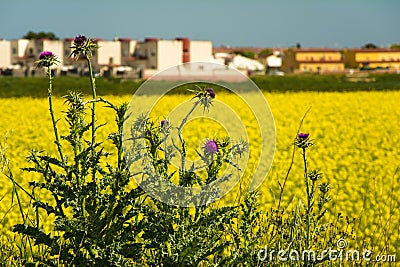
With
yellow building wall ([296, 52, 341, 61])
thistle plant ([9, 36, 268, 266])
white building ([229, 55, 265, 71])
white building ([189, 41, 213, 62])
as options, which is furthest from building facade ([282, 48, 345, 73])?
thistle plant ([9, 36, 268, 266])

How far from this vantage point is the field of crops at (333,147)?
704 cm

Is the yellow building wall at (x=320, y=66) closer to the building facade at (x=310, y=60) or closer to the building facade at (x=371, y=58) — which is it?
the building facade at (x=310, y=60)

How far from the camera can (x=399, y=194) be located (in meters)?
8.27

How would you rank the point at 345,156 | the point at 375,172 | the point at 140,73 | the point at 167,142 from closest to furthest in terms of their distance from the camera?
the point at 167,142, the point at 375,172, the point at 345,156, the point at 140,73

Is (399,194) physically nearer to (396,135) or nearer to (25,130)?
(396,135)

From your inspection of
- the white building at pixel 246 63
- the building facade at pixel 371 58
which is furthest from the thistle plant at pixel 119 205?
the building facade at pixel 371 58

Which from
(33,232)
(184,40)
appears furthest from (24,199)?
(184,40)

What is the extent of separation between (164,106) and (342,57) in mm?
87909

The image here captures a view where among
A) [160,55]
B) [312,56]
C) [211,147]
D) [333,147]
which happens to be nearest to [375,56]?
[312,56]

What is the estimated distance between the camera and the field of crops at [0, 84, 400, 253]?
23.1 feet

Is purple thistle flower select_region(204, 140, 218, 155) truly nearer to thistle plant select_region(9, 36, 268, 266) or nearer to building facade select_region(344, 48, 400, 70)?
thistle plant select_region(9, 36, 268, 266)

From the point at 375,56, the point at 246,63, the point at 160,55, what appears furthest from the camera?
the point at 375,56

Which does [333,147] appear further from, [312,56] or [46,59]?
[312,56]

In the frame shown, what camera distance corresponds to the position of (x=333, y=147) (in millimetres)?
11961
